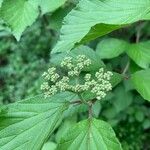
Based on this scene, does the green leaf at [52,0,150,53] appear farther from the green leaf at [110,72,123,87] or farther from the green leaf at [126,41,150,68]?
the green leaf at [126,41,150,68]

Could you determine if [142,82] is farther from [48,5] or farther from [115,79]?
[48,5]

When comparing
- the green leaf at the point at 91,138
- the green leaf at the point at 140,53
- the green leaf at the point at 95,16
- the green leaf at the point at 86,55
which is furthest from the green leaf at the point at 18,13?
the green leaf at the point at 140,53

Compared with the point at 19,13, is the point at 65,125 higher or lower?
lower

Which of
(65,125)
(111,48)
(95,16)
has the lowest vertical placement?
(65,125)

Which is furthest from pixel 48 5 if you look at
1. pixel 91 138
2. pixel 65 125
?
pixel 65 125

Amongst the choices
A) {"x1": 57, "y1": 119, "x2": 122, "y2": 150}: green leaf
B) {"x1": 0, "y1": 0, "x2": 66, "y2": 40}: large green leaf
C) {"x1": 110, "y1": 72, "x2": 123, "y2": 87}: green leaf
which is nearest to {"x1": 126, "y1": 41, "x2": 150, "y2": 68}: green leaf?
{"x1": 110, "y1": 72, "x2": 123, "y2": 87}: green leaf

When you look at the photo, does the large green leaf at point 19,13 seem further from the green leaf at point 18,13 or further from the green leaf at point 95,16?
the green leaf at point 95,16
